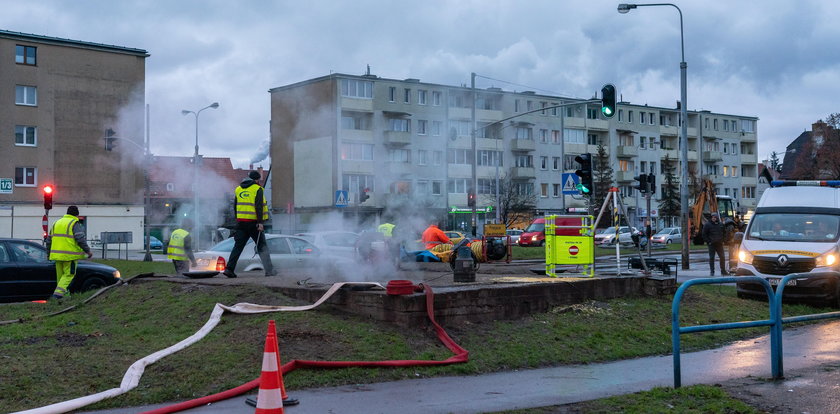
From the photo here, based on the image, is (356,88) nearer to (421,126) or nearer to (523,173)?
(421,126)

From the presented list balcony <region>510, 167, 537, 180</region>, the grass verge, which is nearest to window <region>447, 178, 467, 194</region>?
the grass verge

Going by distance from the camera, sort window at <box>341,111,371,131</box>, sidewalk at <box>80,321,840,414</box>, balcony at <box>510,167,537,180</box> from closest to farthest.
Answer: sidewalk at <box>80,321,840,414</box> → window at <box>341,111,371,131</box> → balcony at <box>510,167,537,180</box>

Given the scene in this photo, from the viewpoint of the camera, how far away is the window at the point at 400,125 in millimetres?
23462

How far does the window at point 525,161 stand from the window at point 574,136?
5.29 metres

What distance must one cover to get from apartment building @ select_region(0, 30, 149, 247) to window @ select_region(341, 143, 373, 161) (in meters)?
25.0

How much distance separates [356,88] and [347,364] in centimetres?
1928

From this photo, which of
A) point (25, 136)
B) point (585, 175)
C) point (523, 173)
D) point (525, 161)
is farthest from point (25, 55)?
point (585, 175)

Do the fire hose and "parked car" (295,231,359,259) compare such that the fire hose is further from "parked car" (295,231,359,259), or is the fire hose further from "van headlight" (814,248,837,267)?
"van headlight" (814,248,837,267)

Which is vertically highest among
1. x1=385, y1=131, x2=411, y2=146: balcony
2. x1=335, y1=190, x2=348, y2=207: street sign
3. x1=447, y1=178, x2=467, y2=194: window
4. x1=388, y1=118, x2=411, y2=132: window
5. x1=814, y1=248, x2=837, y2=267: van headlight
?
x1=388, y1=118, x2=411, y2=132: window

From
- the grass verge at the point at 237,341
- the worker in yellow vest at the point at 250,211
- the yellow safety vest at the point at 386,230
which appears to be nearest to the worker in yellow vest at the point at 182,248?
the worker in yellow vest at the point at 250,211

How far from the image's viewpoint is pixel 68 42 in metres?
45.8

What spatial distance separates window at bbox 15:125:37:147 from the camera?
4891cm

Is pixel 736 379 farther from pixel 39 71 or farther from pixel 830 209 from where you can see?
pixel 39 71

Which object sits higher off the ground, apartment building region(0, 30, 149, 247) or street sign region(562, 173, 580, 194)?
apartment building region(0, 30, 149, 247)
